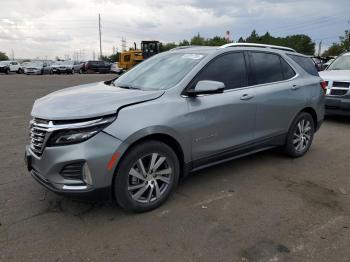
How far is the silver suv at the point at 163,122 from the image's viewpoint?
3.24 m

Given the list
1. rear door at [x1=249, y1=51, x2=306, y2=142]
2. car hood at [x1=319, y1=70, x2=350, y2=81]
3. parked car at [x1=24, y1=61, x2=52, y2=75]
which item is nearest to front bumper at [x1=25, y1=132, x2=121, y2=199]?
rear door at [x1=249, y1=51, x2=306, y2=142]

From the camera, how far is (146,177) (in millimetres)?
3637

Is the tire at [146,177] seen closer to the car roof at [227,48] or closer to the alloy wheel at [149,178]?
the alloy wheel at [149,178]

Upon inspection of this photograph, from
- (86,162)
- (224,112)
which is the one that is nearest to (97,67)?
(224,112)

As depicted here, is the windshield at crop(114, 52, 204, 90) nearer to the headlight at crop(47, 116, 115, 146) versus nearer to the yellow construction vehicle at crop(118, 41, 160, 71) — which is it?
the headlight at crop(47, 116, 115, 146)

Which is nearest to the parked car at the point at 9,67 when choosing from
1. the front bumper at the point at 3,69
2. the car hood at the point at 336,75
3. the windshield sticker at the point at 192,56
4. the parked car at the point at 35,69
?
the front bumper at the point at 3,69

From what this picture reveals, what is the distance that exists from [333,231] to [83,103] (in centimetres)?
274

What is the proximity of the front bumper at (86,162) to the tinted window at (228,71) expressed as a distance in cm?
146

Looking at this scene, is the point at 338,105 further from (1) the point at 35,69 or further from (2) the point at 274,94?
(1) the point at 35,69

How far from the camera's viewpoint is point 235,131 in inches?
175

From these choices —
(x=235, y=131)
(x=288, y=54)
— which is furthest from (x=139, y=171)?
(x=288, y=54)

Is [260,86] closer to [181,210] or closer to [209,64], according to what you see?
[209,64]

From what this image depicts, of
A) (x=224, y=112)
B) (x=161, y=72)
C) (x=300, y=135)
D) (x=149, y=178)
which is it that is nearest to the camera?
(x=149, y=178)

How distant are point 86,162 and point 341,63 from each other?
355 inches
